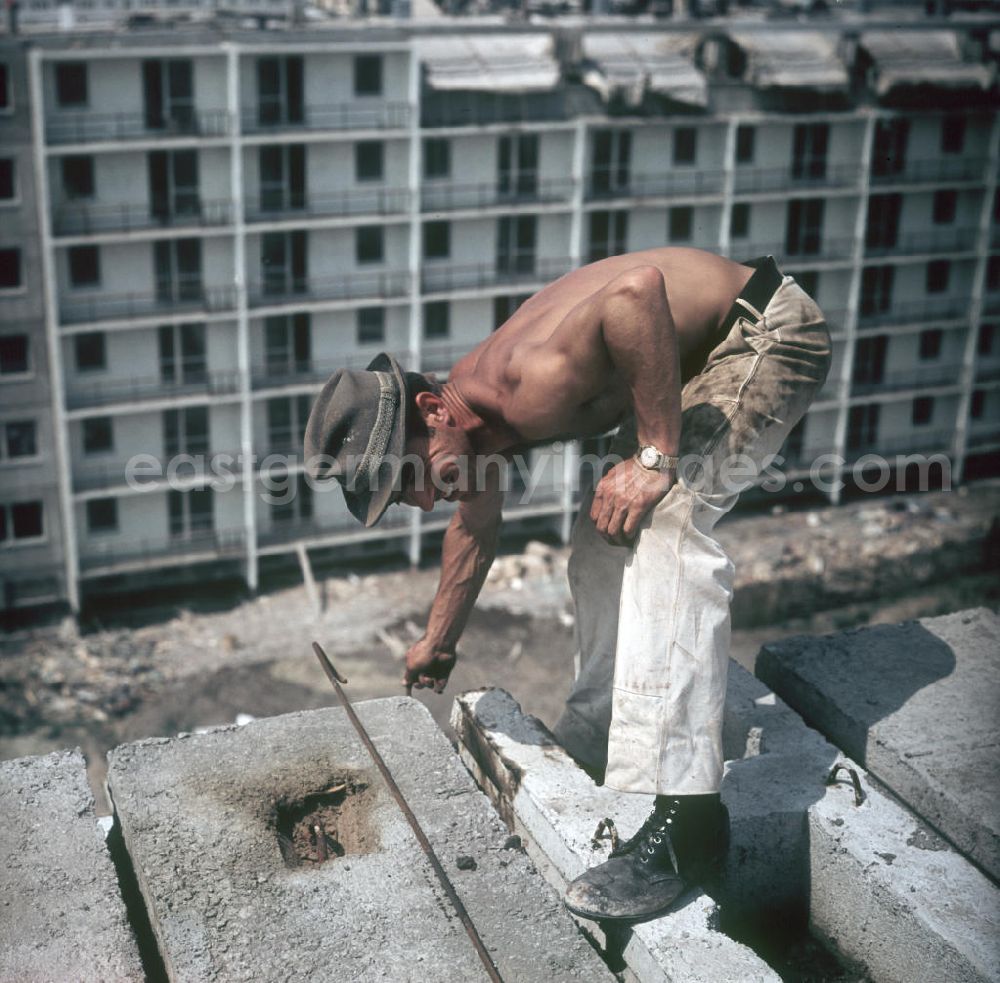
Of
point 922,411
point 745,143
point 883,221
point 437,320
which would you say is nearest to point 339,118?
point 437,320

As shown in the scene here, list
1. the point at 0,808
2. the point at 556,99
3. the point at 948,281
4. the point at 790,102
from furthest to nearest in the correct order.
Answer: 1. the point at 948,281
2. the point at 790,102
3. the point at 556,99
4. the point at 0,808

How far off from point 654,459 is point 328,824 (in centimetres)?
247

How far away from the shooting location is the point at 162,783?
21.4 ft

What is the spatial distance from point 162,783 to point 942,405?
115 feet

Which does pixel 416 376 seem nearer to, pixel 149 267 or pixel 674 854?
pixel 674 854

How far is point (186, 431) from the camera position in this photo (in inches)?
1156

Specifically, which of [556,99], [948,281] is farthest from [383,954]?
[948,281]

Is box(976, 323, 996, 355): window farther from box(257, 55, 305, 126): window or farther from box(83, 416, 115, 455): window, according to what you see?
box(83, 416, 115, 455): window

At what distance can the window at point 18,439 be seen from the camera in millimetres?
27594

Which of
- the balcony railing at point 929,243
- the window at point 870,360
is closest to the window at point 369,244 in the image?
the balcony railing at point 929,243

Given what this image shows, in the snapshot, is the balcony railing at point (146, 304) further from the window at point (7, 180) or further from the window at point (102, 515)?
the window at point (102, 515)

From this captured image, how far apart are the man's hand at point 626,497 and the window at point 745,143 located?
2867cm

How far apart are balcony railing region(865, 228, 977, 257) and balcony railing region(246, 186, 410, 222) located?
13.3m

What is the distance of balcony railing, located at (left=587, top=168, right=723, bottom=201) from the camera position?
31484 millimetres
